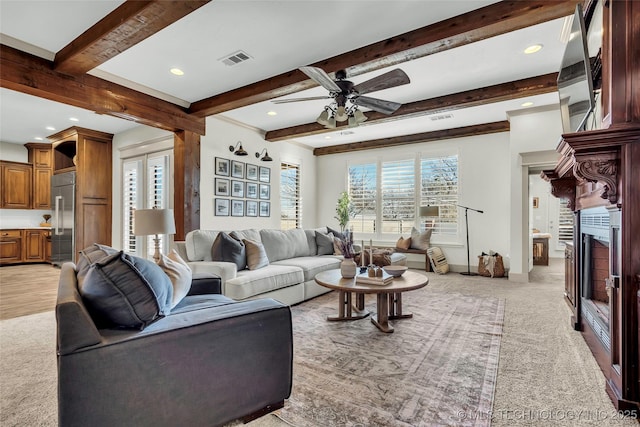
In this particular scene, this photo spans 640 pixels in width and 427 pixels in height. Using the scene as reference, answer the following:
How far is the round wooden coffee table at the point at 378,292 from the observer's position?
9.42 feet

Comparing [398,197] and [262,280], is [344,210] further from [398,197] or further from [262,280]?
[262,280]

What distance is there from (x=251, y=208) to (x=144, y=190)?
1.96 meters

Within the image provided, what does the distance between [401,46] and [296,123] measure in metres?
3.22

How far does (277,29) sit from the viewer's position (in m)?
2.83

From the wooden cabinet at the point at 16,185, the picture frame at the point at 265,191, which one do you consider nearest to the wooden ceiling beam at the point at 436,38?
the picture frame at the point at 265,191

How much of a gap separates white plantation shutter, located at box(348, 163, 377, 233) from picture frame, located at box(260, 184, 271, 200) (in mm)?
2073

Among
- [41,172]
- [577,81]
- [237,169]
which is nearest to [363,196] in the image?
[237,169]

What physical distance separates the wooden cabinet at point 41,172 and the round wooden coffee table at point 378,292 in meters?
7.66

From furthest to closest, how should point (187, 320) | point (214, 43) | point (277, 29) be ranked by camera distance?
point (214, 43)
point (277, 29)
point (187, 320)

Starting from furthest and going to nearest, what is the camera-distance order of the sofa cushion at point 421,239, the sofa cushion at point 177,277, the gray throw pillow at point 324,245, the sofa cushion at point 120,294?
the sofa cushion at point 421,239
the gray throw pillow at point 324,245
the sofa cushion at point 177,277
the sofa cushion at point 120,294

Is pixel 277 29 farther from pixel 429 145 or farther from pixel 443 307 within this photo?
pixel 429 145

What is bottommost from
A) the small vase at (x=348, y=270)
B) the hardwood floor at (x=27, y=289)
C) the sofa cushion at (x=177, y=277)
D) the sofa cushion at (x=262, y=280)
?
the hardwood floor at (x=27, y=289)

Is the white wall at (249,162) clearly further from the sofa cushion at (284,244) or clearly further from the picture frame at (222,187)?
the sofa cushion at (284,244)

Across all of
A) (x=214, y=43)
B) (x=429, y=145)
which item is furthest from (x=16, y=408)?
(x=429, y=145)
